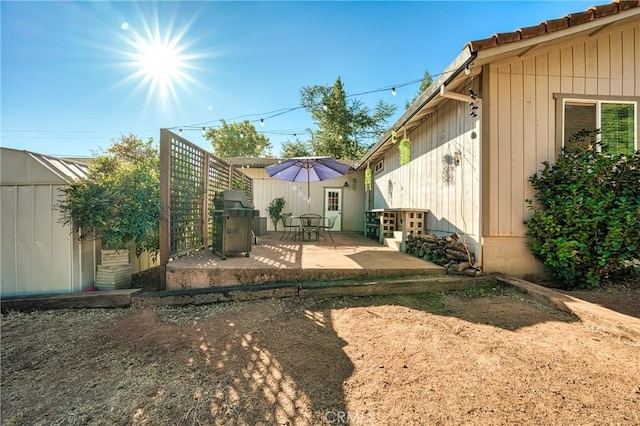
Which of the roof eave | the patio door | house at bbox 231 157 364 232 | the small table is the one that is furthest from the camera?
the patio door

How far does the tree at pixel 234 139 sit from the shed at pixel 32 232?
23604 mm

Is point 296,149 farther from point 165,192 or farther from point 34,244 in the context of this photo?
point 34,244

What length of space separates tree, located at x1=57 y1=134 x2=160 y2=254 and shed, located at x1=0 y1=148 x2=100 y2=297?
193 mm

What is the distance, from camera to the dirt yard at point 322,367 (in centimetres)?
139

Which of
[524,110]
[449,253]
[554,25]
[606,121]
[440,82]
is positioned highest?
[554,25]

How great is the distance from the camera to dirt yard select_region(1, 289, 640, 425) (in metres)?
1.39

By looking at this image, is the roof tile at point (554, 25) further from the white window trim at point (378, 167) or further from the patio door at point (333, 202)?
the patio door at point (333, 202)

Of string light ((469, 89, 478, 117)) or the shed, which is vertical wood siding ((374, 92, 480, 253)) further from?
the shed

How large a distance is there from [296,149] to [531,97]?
1924cm

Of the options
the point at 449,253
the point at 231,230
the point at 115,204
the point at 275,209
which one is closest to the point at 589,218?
the point at 449,253

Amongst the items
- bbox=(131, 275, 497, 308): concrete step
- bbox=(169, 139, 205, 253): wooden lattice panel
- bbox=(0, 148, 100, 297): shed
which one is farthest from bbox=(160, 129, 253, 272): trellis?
bbox=(0, 148, 100, 297): shed

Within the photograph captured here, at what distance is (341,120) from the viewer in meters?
19.8

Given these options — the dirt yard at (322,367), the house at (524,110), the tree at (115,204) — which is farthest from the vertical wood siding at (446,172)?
the tree at (115,204)

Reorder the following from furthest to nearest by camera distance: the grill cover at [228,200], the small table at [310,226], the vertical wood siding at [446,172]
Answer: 1. the small table at [310,226]
2. the grill cover at [228,200]
3. the vertical wood siding at [446,172]
